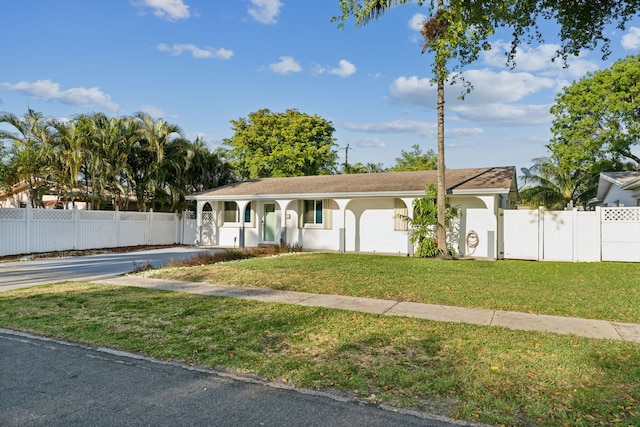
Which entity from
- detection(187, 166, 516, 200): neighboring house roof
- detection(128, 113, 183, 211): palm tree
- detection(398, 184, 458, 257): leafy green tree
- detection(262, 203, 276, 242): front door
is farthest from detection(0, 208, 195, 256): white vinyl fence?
detection(398, 184, 458, 257): leafy green tree

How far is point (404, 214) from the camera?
17.5 m

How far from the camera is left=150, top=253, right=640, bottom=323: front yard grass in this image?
25.3 ft

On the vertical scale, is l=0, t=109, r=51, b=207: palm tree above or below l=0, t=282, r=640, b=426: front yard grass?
above

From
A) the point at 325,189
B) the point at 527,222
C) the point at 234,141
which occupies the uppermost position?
the point at 234,141

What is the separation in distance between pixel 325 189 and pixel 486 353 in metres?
14.2

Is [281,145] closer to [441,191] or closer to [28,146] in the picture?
[28,146]

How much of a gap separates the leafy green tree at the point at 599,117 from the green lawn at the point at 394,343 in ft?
78.3

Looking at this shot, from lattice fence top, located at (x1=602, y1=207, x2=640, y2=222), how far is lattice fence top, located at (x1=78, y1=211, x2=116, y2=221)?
62.5 ft

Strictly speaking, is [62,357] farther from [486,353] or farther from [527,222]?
[527,222]

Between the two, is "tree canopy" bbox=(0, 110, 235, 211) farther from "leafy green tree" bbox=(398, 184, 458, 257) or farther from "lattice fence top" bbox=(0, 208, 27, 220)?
"leafy green tree" bbox=(398, 184, 458, 257)

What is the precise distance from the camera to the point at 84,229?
18000mm

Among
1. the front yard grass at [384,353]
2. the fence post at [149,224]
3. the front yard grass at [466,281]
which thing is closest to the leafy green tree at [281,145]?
the fence post at [149,224]

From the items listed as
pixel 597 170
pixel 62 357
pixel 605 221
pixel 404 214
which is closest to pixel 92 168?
pixel 404 214

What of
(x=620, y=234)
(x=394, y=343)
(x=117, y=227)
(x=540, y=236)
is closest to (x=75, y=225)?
(x=117, y=227)
